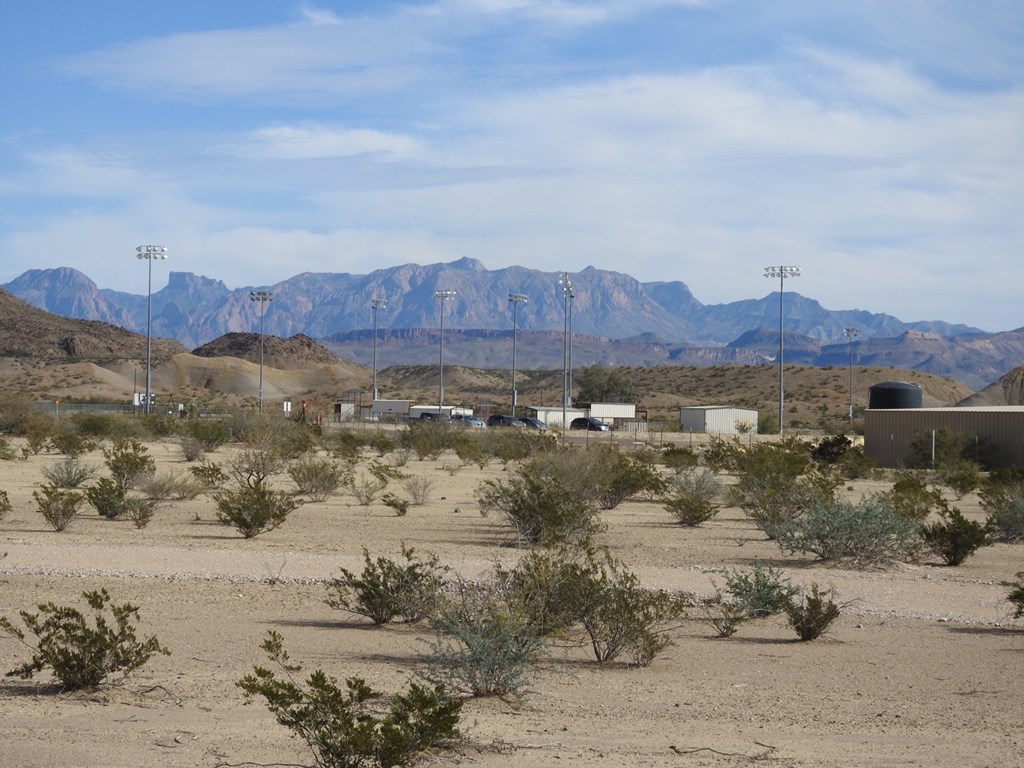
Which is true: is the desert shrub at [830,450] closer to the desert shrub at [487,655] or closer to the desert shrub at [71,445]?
the desert shrub at [71,445]

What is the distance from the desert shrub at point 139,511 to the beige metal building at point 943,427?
34663mm

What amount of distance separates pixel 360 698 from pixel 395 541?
15120 mm

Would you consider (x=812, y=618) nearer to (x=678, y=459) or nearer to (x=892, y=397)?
(x=678, y=459)

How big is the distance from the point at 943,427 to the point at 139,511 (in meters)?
38.2

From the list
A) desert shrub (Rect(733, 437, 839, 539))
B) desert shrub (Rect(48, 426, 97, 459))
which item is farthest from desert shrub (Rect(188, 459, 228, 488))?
desert shrub (Rect(48, 426, 97, 459))

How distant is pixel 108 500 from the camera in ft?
83.3

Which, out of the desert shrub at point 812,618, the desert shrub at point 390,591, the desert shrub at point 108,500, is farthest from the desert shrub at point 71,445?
the desert shrub at point 812,618

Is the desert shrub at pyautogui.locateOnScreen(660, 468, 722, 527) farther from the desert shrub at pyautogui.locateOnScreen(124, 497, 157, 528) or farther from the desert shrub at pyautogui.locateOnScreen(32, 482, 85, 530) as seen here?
the desert shrub at pyautogui.locateOnScreen(32, 482, 85, 530)

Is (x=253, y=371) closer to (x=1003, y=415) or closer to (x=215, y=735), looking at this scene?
(x=1003, y=415)

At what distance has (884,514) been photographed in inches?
817

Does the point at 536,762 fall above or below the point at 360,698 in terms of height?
below

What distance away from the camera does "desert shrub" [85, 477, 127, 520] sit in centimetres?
2541

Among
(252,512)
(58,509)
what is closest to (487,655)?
(252,512)

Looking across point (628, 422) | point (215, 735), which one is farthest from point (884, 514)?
point (628, 422)
